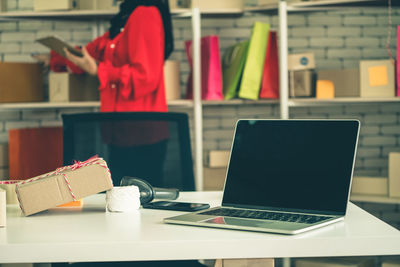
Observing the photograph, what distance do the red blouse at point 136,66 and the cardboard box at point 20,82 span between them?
0.74 m

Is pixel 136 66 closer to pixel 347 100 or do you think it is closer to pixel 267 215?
pixel 347 100

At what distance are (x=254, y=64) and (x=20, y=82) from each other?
1382mm

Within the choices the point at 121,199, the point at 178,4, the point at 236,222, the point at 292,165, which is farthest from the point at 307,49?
the point at 236,222

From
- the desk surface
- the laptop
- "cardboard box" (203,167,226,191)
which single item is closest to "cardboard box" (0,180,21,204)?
the desk surface

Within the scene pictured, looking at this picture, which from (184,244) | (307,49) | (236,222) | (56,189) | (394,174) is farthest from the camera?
(307,49)

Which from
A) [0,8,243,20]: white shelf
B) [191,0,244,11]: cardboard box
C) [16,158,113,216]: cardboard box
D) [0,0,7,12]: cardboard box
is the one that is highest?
[0,0,7,12]: cardboard box

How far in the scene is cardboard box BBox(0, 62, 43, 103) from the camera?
10.3 feet

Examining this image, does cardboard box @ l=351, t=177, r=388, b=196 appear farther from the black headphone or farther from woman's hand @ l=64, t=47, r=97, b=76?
the black headphone

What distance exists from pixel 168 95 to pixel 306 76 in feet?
2.65

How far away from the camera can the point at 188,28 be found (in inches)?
143

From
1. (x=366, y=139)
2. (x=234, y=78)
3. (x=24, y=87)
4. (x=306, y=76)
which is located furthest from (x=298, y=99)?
(x=24, y=87)

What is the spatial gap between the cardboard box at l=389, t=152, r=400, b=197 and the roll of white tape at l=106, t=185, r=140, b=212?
206 centimetres

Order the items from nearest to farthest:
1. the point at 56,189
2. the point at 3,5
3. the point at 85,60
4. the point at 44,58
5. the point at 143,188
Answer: the point at 56,189 < the point at 143,188 < the point at 85,60 < the point at 44,58 < the point at 3,5

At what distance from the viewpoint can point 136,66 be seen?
252 cm
